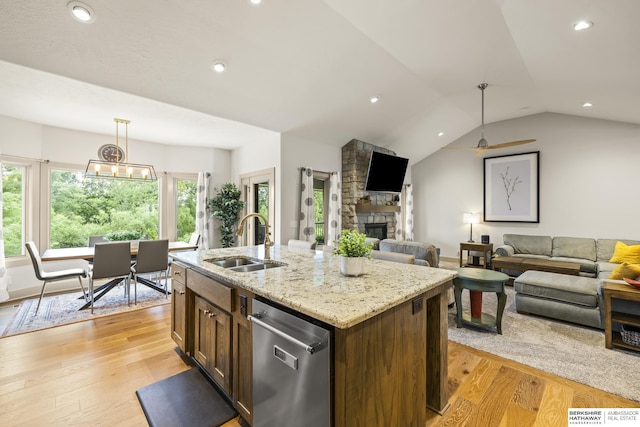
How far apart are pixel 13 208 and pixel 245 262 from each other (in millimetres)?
4460

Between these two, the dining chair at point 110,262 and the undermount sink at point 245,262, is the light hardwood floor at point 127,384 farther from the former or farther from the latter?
the undermount sink at point 245,262

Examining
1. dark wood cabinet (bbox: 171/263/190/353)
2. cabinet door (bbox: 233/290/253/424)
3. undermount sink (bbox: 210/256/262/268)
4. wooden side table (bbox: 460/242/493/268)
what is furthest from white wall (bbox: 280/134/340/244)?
wooden side table (bbox: 460/242/493/268)

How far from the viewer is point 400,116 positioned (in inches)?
206

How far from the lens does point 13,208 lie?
4270 millimetres

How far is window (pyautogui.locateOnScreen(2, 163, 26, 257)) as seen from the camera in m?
4.17

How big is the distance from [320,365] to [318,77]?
3377 millimetres

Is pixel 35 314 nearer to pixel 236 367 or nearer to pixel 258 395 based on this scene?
pixel 236 367

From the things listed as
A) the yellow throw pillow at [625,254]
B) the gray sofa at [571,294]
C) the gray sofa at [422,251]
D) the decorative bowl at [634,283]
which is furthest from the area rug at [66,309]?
the yellow throw pillow at [625,254]

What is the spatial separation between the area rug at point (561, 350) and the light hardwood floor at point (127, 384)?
0.14 meters

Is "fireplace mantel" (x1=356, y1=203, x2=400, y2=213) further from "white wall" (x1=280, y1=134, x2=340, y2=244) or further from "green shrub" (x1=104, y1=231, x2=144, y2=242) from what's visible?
"green shrub" (x1=104, y1=231, x2=144, y2=242)

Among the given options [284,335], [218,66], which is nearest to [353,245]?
[284,335]

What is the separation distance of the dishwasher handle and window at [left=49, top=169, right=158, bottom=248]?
15.4ft

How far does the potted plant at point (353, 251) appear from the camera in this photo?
1646mm

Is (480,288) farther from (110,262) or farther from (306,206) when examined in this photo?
(110,262)
